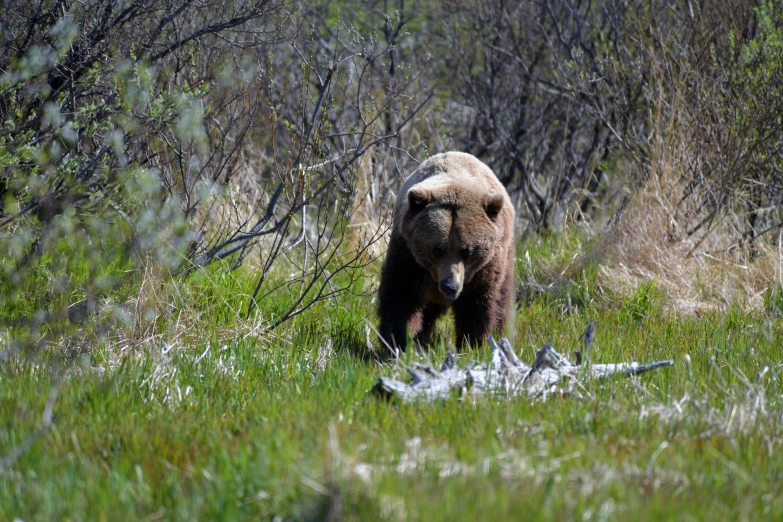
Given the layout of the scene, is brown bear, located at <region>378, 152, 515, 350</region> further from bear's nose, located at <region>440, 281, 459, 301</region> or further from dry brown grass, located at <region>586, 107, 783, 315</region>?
dry brown grass, located at <region>586, 107, 783, 315</region>

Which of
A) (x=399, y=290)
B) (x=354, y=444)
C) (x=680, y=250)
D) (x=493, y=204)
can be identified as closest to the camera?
(x=354, y=444)

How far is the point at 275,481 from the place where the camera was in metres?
2.77

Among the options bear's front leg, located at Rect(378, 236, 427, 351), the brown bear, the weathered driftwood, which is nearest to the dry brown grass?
the brown bear

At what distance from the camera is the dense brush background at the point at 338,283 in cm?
297

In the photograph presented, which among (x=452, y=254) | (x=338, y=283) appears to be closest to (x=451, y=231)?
(x=452, y=254)

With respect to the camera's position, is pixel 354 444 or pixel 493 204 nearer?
pixel 354 444

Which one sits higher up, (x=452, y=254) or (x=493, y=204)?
(x=493, y=204)

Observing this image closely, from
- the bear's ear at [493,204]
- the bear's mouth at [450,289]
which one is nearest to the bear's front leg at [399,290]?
the bear's mouth at [450,289]

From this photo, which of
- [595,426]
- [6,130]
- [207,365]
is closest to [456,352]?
[207,365]

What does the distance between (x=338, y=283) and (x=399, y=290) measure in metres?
1.82

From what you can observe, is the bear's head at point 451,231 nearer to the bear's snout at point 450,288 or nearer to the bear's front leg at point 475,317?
the bear's snout at point 450,288

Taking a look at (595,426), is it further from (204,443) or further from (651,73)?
(651,73)

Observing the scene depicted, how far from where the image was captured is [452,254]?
5.64 meters

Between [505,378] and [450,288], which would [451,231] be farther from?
[505,378]
